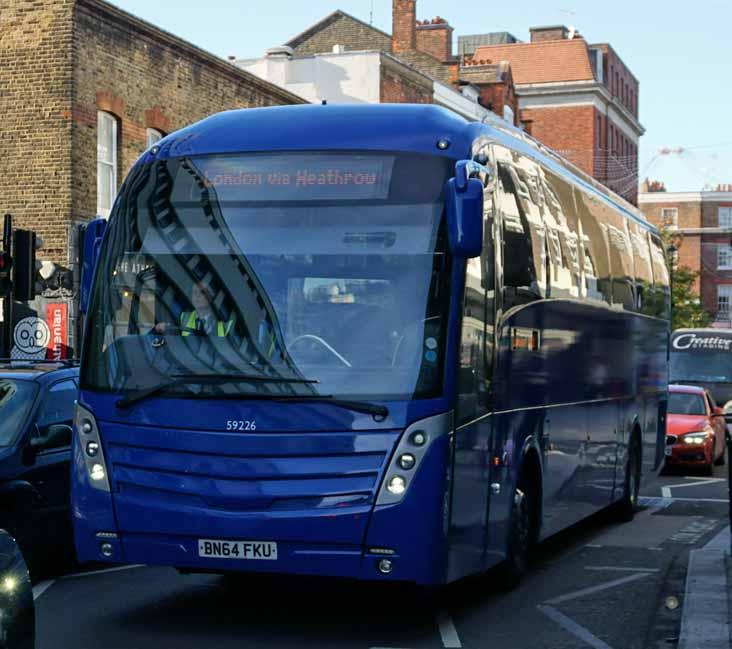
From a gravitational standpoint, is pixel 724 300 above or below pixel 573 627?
above

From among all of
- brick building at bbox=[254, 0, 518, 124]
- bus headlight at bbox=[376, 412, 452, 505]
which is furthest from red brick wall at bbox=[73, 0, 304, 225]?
brick building at bbox=[254, 0, 518, 124]

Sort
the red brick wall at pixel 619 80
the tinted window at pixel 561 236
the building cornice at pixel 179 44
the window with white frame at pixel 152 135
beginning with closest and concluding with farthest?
the tinted window at pixel 561 236, the building cornice at pixel 179 44, the window with white frame at pixel 152 135, the red brick wall at pixel 619 80

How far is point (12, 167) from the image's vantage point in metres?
26.9

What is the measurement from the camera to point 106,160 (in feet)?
91.9

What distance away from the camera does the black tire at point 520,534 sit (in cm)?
1094

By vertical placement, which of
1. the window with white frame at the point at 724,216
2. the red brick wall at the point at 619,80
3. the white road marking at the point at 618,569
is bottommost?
the white road marking at the point at 618,569

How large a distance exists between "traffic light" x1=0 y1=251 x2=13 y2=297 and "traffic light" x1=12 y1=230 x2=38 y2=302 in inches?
3.2

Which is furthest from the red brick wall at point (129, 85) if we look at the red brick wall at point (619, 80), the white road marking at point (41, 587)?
the red brick wall at point (619, 80)

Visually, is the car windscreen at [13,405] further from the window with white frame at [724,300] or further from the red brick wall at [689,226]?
the red brick wall at [689,226]

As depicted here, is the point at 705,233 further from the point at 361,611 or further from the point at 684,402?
the point at 361,611

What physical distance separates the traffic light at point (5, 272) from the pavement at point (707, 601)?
8854 millimetres

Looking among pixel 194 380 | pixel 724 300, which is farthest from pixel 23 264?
pixel 724 300

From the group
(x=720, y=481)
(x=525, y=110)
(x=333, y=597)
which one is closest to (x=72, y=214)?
(x=720, y=481)

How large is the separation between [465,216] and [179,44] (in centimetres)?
2229
